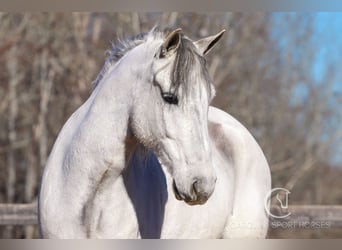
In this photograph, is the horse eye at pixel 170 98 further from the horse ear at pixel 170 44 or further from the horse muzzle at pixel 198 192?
the horse muzzle at pixel 198 192

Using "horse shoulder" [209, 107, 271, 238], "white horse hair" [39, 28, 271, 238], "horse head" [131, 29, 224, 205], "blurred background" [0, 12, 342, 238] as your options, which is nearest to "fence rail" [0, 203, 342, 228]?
"horse shoulder" [209, 107, 271, 238]

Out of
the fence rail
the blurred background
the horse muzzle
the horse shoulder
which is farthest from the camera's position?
the blurred background

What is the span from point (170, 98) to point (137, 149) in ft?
0.77

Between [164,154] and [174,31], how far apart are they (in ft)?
1.14

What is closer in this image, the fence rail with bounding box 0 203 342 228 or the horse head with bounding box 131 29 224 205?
the horse head with bounding box 131 29 224 205

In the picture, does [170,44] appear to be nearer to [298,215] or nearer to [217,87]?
[298,215]

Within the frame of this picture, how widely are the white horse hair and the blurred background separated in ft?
18.1

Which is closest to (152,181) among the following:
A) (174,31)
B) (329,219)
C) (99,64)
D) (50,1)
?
(174,31)

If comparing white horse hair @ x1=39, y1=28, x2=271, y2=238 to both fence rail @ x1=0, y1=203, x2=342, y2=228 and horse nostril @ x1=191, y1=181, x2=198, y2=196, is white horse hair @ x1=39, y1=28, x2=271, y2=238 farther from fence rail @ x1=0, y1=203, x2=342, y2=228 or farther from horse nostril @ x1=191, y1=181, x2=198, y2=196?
fence rail @ x1=0, y1=203, x2=342, y2=228

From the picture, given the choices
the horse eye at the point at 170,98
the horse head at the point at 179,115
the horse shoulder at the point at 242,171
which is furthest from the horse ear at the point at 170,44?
the horse shoulder at the point at 242,171

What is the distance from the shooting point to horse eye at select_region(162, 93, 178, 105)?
2.13 meters

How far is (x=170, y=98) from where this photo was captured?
7.02 ft

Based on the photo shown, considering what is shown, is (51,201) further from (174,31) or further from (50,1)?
(50,1)

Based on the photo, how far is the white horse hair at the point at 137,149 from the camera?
212 cm
